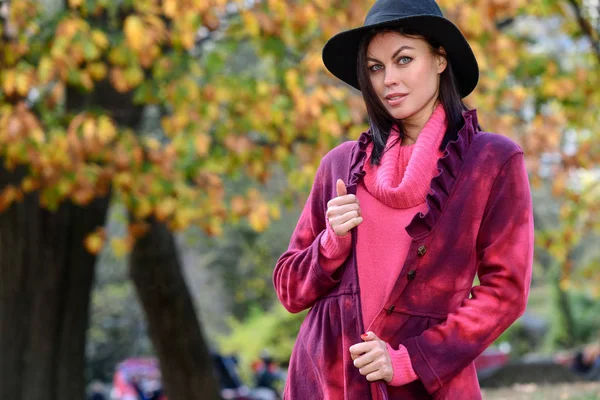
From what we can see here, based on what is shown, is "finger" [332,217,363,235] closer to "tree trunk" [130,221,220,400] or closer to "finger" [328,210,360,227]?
"finger" [328,210,360,227]

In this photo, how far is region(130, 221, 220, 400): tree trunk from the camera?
9852 millimetres

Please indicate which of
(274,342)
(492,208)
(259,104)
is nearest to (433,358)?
(492,208)

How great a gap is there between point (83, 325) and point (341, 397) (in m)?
6.83

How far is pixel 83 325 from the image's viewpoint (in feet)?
29.8

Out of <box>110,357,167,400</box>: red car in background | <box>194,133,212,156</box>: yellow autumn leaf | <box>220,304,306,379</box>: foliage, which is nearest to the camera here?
<box>194,133,212,156</box>: yellow autumn leaf

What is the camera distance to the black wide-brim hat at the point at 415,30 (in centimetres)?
266

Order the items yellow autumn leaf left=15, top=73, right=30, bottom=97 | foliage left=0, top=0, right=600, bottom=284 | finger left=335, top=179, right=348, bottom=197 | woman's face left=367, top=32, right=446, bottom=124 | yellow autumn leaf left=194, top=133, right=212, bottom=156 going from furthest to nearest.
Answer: yellow autumn leaf left=194, top=133, right=212, bottom=156 → foliage left=0, top=0, right=600, bottom=284 → yellow autumn leaf left=15, top=73, right=30, bottom=97 → woman's face left=367, top=32, right=446, bottom=124 → finger left=335, top=179, right=348, bottom=197

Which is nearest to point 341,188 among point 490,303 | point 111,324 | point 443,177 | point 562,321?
point 443,177

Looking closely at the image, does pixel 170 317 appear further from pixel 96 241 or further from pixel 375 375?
pixel 375 375

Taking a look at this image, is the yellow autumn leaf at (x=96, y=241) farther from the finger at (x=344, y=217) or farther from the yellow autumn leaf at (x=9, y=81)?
the finger at (x=344, y=217)

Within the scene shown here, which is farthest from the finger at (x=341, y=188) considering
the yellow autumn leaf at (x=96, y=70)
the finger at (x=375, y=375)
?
the yellow autumn leaf at (x=96, y=70)

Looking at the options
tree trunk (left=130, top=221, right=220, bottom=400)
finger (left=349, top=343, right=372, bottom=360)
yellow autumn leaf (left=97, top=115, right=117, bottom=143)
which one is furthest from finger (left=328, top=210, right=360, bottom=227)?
tree trunk (left=130, top=221, right=220, bottom=400)

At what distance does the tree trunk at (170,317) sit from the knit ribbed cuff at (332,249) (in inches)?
288

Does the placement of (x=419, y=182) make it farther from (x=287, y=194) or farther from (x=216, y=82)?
(x=287, y=194)
